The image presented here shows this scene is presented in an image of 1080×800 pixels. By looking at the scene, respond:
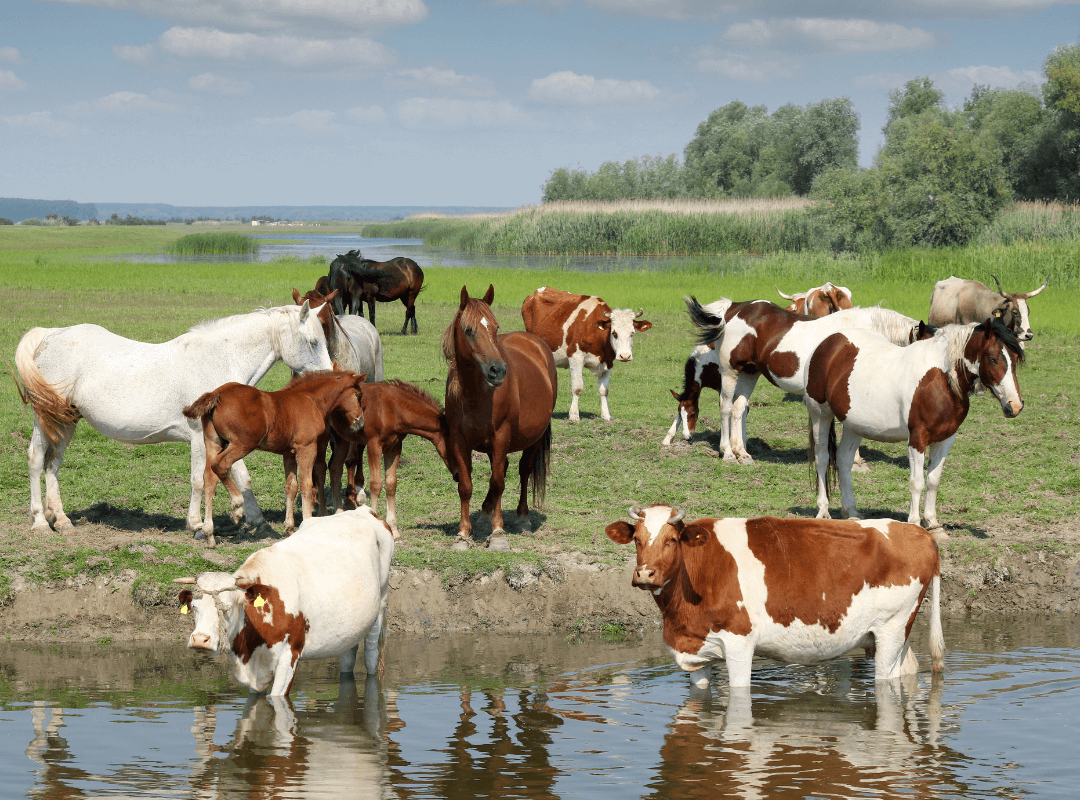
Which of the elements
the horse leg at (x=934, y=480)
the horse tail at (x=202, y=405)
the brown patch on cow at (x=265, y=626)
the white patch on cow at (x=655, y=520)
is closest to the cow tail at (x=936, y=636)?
the white patch on cow at (x=655, y=520)

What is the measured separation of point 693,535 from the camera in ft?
23.2

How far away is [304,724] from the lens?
681 cm

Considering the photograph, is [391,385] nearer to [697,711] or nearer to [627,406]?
[697,711]

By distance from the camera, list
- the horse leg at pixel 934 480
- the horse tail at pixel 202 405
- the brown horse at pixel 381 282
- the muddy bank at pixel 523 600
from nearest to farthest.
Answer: the muddy bank at pixel 523 600
the horse tail at pixel 202 405
the horse leg at pixel 934 480
the brown horse at pixel 381 282

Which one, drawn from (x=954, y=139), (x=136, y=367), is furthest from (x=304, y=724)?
(x=954, y=139)

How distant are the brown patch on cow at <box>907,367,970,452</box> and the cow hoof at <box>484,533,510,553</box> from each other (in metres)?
3.96

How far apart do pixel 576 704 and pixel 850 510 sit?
528 centimetres

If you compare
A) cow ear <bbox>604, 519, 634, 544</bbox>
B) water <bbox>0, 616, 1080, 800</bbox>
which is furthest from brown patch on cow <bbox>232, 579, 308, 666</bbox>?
cow ear <bbox>604, 519, 634, 544</bbox>

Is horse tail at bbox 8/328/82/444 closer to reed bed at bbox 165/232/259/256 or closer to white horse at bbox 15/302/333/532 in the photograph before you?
white horse at bbox 15/302/333/532

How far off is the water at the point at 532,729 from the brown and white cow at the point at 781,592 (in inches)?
13.9

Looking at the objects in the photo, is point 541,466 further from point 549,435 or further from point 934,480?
point 934,480

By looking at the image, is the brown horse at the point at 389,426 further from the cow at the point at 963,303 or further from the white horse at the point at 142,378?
the cow at the point at 963,303

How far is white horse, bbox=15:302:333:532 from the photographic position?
1015 centimetres

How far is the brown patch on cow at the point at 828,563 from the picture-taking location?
7.13 meters
